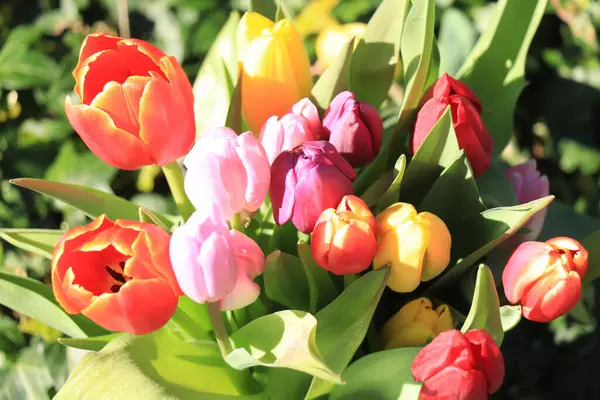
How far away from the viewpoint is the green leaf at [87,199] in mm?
460

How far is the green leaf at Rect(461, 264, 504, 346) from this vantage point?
0.36 meters

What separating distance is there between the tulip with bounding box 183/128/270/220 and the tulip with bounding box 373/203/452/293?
0.25 ft

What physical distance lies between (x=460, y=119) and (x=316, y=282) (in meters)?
0.14

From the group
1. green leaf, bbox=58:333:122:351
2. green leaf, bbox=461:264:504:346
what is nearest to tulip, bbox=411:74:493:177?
green leaf, bbox=461:264:504:346

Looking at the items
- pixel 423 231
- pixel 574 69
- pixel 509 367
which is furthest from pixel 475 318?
pixel 574 69

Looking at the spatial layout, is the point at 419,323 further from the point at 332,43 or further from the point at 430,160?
the point at 332,43

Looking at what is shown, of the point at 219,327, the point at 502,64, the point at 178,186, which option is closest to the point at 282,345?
the point at 219,327

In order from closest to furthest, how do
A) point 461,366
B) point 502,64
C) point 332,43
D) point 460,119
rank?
point 461,366 → point 460,119 → point 502,64 → point 332,43

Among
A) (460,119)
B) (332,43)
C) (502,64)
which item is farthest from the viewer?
(332,43)

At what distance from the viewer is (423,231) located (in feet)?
1.30

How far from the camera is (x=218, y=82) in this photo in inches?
21.8

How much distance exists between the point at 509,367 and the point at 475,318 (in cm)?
53

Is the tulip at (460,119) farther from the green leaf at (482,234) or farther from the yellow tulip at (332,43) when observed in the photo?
the yellow tulip at (332,43)

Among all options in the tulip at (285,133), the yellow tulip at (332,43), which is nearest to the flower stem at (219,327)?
the tulip at (285,133)
